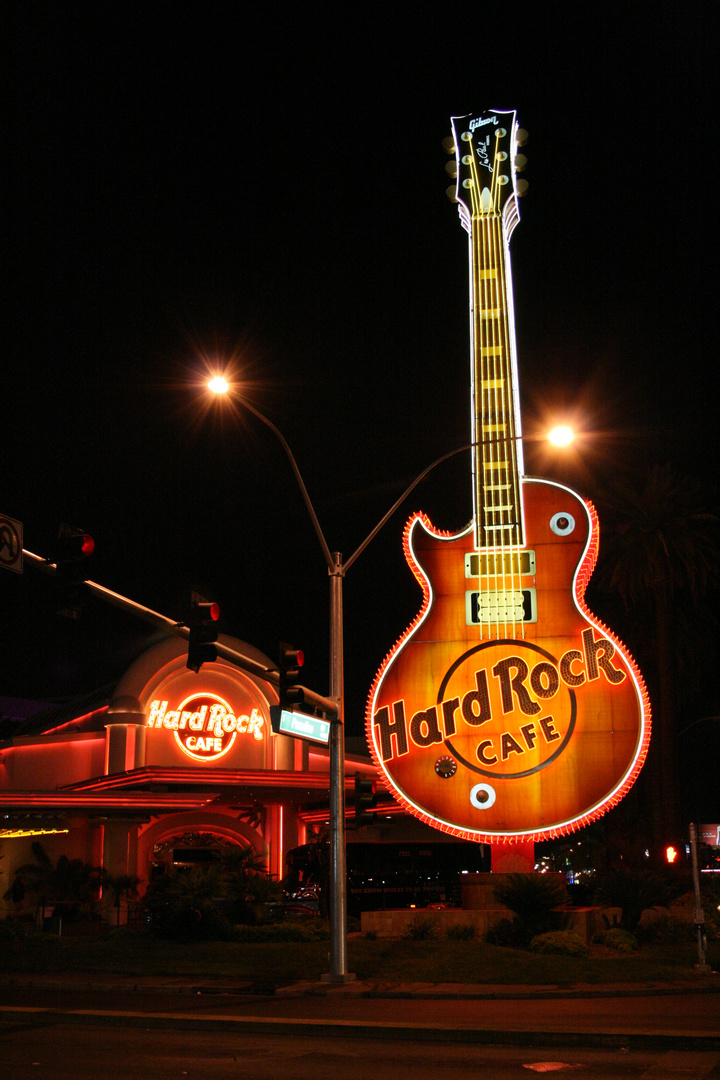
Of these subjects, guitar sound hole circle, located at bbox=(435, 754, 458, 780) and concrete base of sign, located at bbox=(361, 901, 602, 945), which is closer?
concrete base of sign, located at bbox=(361, 901, 602, 945)

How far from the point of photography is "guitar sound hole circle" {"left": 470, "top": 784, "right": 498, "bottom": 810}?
81.7 ft

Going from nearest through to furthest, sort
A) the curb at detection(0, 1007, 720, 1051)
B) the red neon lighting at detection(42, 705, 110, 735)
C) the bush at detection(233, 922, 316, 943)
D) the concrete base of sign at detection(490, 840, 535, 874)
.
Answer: the curb at detection(0, 1007, 720, 1051)
the bush at detection(233, 922, 316, 943)
the concrete base of sign at detection(490, 840, 535, 874)
the red neon lighting at detection(42, 705, 110, 735)

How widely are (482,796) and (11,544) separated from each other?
15505mm

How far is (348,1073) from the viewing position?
1072 cm

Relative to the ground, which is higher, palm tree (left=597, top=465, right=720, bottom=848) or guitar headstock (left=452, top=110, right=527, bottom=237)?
guitar headstock (left=452, top=110, right=527, bottom=237)

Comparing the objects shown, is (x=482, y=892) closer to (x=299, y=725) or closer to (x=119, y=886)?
(x=299, y=725)

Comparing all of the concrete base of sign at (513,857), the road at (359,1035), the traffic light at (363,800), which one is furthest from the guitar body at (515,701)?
the road at (359,1035)

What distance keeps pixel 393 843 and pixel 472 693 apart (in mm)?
13914

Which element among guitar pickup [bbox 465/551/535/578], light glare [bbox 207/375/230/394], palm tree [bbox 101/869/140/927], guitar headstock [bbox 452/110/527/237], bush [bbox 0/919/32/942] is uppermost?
guitar headstock [bbox 452/110/527/237]

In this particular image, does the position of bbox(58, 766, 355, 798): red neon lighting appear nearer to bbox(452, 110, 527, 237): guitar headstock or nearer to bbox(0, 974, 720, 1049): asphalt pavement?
bbox(0, 974, 720, 1049): asphalt pavement

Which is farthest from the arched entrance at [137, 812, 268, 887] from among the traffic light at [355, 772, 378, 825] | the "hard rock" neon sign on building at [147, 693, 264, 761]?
the traffic light at [355, 772, 378, 825]

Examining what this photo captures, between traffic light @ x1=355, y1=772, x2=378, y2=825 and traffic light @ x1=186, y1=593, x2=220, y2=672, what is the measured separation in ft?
21.3

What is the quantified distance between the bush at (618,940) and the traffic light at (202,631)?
41.7 ft

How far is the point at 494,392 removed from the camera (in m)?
27.6
